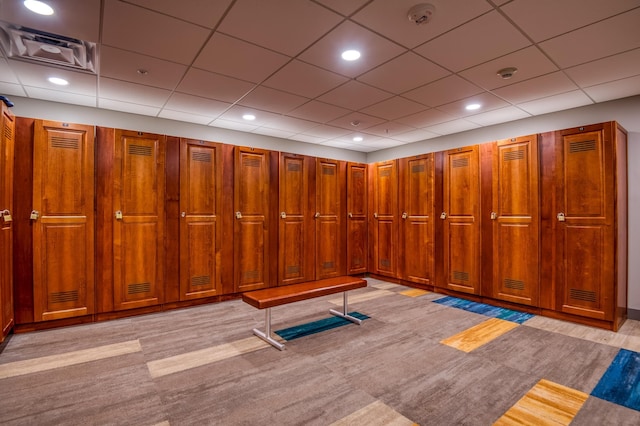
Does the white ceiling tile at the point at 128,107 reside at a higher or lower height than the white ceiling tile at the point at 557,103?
higher

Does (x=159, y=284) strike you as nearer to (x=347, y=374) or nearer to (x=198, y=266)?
(x=198, y=266)

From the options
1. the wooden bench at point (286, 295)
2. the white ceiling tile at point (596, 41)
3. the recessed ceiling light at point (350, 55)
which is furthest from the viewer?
the wooden bench at point (286, 295)

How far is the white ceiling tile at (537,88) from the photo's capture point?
3.65 meters

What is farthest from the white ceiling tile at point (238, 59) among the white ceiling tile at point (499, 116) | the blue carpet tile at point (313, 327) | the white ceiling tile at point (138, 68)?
the white ceiling tile at point (499, 116)

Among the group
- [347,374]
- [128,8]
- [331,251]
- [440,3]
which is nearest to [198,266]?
[331,251]

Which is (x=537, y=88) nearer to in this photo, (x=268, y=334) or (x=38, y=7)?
(x=268, y=334)

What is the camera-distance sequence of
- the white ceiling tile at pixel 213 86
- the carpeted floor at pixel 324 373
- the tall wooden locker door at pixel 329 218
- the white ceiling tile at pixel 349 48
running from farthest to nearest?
the tall wooden locker door at pixel 329 218
the white ceiling tile at pixel 213 86
the white ceiling tile at pixel 349 48
the carpeted floor at pixel 324 373

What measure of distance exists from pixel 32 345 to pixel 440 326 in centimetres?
477

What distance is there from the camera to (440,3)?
234 cm

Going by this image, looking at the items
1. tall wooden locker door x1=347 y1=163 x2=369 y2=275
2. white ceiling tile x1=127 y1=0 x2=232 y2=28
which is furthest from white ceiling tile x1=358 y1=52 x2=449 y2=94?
tall wooden locker door x1=347 y1=163 x2=369 y2=275

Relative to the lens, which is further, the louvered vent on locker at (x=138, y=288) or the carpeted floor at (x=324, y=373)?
the louvered vent on locker at (x=138, y=288)

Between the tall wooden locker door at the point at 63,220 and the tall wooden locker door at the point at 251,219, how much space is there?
1.98 metres

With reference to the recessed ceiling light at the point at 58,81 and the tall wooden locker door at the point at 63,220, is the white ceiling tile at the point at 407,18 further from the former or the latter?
the tall wooden locker door at the point at 63,220

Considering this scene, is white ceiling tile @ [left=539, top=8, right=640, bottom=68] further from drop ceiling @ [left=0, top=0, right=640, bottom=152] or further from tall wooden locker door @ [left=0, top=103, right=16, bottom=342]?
tall wooden locker door @ [left=0, top=103, right=16, bottom=342]
